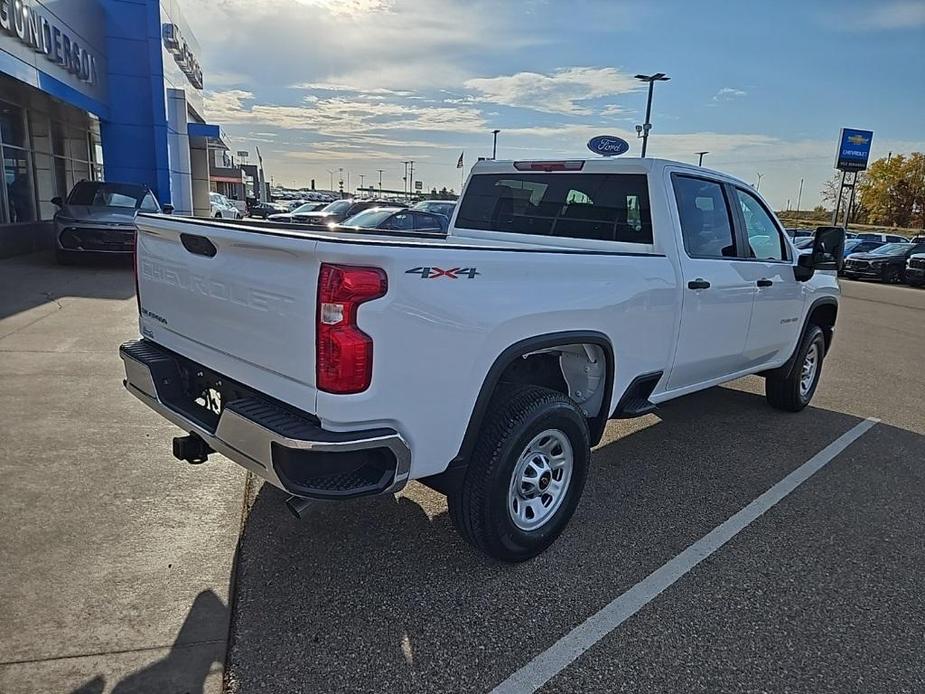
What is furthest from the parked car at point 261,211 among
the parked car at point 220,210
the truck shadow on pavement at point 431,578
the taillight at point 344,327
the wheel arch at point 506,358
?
the taillight at point 344,327

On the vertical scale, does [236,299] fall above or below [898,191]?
below

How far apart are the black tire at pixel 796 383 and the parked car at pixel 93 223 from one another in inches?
429

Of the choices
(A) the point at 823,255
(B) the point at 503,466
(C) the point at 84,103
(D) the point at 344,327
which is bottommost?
(B) the point at 503,466

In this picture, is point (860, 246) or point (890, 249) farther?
point (860, 246)

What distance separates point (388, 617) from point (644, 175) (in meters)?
2.97

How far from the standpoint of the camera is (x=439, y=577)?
3.27m

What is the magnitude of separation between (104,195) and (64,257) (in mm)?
1496

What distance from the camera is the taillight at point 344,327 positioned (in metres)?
2.45

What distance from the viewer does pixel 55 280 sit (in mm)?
11625

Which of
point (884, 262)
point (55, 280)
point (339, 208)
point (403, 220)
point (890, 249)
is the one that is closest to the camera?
point (55, 280)

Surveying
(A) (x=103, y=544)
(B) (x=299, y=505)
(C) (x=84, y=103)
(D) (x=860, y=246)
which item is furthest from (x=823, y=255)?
(D) (x=860, y=246)

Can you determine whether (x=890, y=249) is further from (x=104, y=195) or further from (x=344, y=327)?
(x=344, y=327)

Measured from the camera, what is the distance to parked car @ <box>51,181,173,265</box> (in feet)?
42.2

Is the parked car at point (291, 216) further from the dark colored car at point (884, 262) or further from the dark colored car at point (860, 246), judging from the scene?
the dark colored car at point (860, 246)
